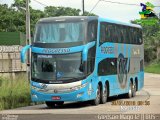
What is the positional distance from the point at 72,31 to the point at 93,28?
1168 millimetres

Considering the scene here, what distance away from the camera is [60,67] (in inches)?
937

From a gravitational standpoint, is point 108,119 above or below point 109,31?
below

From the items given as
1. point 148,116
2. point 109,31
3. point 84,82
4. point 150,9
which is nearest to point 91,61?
point 84,82

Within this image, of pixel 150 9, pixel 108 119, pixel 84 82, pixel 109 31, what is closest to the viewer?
pixel 108 119

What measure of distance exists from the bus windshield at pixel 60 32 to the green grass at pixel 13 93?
3.34 meters

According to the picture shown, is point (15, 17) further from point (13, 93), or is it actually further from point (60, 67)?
point (60, 67)

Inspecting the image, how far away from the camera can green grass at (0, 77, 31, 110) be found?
26000mm

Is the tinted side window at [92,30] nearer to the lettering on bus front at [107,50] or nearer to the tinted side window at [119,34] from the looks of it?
the tinted side window at [119,34]

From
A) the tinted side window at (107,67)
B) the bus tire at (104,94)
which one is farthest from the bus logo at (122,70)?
the bus tire at (104,94)

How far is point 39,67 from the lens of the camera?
2420 cm

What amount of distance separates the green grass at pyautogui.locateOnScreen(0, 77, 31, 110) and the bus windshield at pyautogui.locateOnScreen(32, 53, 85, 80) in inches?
97.2

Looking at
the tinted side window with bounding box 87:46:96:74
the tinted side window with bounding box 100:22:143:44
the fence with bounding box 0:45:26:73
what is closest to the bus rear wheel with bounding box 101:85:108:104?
the tinted side window with bounding box 87:46:96:74

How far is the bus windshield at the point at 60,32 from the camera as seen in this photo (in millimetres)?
24188

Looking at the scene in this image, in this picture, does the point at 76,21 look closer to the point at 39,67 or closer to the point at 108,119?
the point at 39,67
